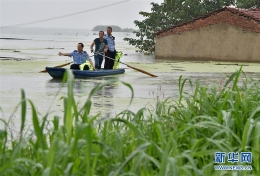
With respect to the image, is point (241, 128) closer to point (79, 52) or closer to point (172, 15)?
point (79, 52)

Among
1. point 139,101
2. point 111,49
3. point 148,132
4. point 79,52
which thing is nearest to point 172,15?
point 111,49

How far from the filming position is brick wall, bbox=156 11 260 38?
27578 mm

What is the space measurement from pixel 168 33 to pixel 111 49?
35.0 feet

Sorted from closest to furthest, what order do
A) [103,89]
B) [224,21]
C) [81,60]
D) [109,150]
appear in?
[109,150] < [103,89] < [81,60] < [224,21]

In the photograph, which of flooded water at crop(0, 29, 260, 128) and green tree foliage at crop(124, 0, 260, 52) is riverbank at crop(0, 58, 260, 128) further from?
green tree foliage at crop(124, 0, 260, 52)

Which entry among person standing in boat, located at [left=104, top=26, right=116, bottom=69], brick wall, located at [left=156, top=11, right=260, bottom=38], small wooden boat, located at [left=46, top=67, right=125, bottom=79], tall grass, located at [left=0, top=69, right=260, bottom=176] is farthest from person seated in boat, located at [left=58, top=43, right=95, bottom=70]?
brick wall, located at [left=156, top=11, right=260, bottom=38]

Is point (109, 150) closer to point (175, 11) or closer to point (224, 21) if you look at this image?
point (224, 21)

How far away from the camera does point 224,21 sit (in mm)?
28281

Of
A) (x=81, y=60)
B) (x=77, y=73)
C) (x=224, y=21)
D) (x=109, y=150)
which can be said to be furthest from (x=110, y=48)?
(x=109, y=150)

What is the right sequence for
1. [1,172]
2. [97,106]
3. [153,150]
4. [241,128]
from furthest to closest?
1. [97,106]
2. [241,128]
3. [153,150]
4. [1,172]

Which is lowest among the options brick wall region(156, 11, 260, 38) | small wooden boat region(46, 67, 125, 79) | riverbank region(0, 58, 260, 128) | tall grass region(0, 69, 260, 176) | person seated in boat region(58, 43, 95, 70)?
riverbank region(0, 58, 260, 128)

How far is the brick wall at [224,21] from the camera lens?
2758cm

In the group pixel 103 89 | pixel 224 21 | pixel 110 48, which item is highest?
pixel 224 21

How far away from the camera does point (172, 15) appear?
33781mm
